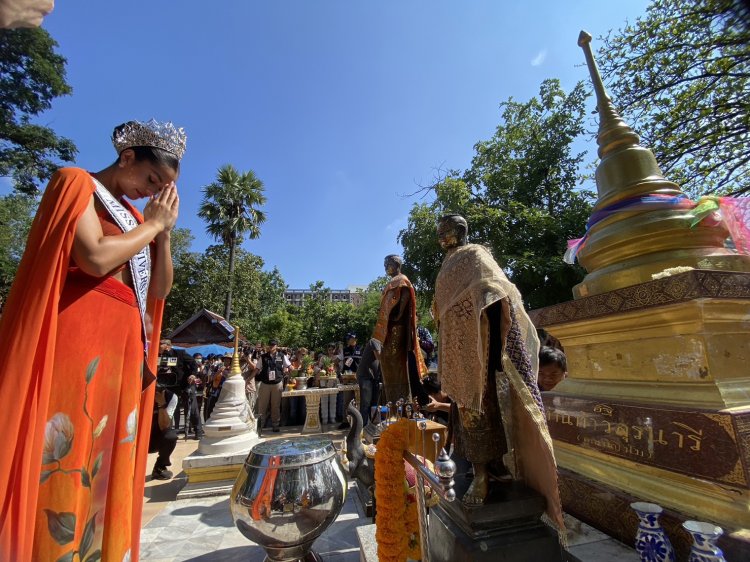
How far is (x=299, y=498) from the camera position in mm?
1849

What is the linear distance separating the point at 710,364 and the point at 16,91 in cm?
2044

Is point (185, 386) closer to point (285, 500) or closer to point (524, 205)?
point (285, 500)

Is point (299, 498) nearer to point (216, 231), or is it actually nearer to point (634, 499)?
point (634, 499)

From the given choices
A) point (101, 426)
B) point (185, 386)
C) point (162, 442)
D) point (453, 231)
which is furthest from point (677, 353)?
point (185, 386)

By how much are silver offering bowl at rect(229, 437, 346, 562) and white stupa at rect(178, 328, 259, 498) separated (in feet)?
9.78

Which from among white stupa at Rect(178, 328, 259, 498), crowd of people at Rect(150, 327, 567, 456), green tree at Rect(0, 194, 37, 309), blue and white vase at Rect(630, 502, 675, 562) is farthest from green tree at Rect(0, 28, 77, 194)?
blue and white vase at Rect(630, 502, 675, 562)

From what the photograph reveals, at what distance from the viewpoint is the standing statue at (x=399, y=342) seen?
4.27m

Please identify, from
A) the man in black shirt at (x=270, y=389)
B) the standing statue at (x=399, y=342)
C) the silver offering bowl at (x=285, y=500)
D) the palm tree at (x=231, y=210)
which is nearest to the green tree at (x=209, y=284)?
the palm tree at (x=231, y=210)

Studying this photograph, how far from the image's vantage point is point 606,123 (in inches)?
129

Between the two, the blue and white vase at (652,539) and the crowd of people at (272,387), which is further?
the crowd of people at (272,387)

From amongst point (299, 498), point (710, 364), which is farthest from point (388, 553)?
point (710, 364)

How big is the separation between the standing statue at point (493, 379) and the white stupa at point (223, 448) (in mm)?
3687

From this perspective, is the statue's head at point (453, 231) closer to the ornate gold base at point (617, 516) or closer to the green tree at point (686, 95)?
the ornate gold base at point (617, 516)

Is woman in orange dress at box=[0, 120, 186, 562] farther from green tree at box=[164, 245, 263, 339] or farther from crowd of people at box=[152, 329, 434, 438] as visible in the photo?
green tree at box=[164, 245, 263, 339]
